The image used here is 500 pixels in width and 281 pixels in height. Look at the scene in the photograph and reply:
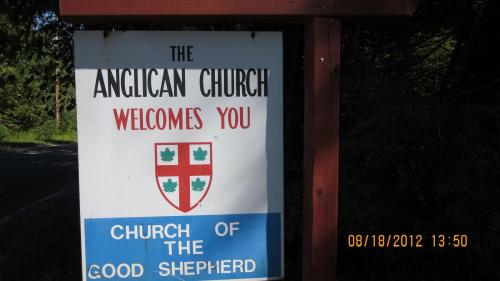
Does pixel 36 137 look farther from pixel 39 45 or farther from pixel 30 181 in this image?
pixel 39 45

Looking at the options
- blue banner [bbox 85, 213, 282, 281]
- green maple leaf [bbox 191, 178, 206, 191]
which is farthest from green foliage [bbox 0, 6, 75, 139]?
green maple leaf [bbox 191, 178, 206, 191]

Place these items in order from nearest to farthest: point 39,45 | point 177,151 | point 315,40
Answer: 1. point 315,40
2. point 177,151
3. point 39,45

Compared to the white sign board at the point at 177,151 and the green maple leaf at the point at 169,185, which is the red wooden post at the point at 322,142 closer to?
the white sign board at the point at 177,151

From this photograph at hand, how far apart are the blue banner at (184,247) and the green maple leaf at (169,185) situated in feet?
0.42

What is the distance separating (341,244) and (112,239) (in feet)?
6.27

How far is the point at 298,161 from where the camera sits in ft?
14.6

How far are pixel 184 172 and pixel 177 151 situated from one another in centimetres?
10

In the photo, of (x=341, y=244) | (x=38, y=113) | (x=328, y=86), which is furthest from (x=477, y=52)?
(x=38, y=113)

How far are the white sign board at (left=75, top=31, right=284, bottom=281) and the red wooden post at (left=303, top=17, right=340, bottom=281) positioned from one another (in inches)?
6.5

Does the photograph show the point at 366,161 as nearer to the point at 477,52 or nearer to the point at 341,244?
the point at 341,244

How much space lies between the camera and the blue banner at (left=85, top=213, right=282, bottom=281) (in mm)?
2146

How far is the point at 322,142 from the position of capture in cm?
204

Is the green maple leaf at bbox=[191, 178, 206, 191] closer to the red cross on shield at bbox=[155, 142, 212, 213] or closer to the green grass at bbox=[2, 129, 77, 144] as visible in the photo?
the red cross on shield at bbox=[155, 142, 212, 213]
